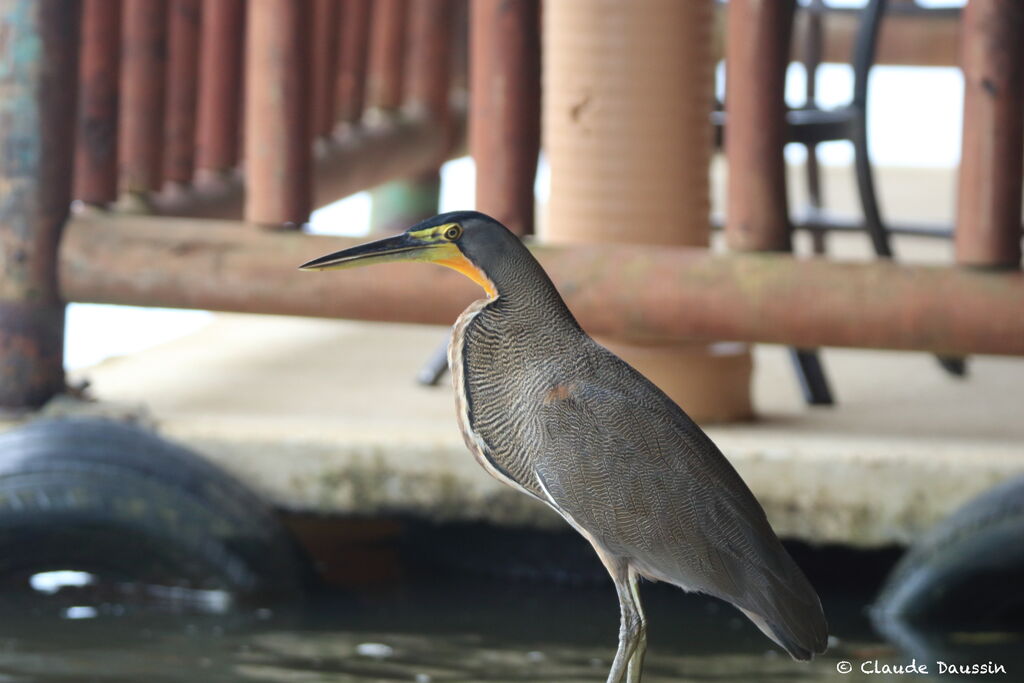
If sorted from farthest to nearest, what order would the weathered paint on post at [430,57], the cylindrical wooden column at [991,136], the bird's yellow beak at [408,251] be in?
the weathered paint on post at [430,57], the cylindrical wooden column at [991,136], the bird's yellow beak at [408,251]

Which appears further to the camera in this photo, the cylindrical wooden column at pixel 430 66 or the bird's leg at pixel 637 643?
the cylindrical wooden column at pixel 430 66

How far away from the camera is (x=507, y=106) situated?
2986 millimetres

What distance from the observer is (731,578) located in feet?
5.58

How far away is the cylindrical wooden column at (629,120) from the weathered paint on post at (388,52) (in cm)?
236

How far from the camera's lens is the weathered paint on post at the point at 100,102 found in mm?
3334

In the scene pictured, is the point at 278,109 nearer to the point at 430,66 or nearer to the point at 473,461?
the point at 473,461

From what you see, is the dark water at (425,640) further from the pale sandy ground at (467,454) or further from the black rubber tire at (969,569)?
the pale sandy ground at (467,454)

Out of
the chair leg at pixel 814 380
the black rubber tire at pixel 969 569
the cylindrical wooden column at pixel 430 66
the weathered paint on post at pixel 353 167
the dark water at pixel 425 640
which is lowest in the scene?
the dark water at pixel 425 640

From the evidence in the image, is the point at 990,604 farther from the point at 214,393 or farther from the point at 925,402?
the point at 214,393

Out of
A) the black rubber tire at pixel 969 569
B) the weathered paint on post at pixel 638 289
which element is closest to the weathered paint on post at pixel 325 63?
the weathered paint on post at pixel 638 289

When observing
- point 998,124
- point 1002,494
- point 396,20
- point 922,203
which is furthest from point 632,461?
point 922,203

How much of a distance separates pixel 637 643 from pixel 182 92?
2.72m

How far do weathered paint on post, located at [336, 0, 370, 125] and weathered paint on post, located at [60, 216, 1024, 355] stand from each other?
2.00m

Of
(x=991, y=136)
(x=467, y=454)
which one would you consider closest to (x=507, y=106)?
(x=467, y=454)
